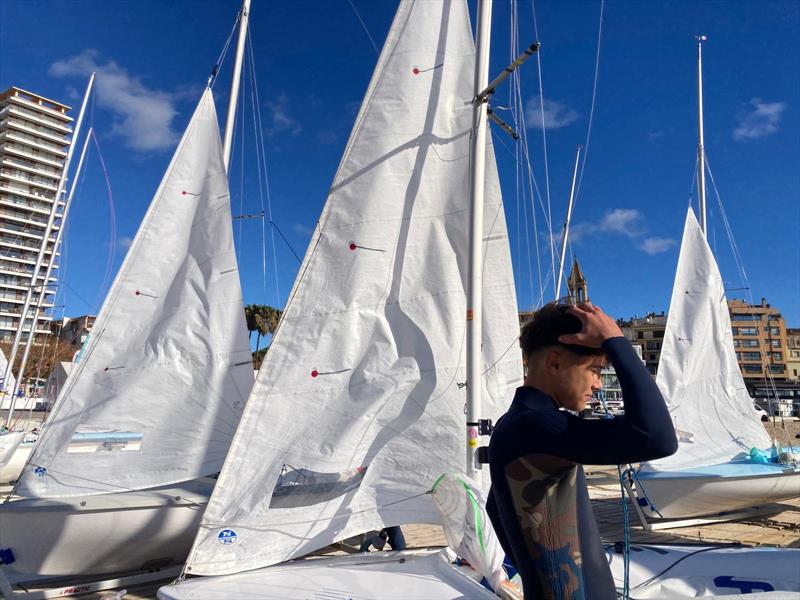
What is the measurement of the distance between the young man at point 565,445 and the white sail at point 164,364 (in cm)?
625

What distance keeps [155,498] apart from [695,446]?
9413 millimetres

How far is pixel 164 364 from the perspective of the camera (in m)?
7.33

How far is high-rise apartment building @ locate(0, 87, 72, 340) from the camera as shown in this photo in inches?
3339

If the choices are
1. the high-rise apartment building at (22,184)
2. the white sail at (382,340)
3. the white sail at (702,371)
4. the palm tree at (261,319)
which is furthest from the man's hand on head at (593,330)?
the high-rise apartment building at (22,184)

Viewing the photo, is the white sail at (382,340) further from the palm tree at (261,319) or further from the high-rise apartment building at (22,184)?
the high-rise apartment building at (22,184)

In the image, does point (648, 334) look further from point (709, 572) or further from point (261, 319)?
point (709, 572)

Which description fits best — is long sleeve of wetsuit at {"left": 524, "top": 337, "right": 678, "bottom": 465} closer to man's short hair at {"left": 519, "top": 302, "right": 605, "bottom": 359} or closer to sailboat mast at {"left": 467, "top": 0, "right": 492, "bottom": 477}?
man's short hair at {"left": 519, "top": 302, "right": 605, "bottom": 359}

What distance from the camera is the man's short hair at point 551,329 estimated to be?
5.05ft

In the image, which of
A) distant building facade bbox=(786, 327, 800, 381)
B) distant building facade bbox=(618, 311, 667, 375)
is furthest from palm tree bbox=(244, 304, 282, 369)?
distant building facade bbox=(786, 327, 800, 381)

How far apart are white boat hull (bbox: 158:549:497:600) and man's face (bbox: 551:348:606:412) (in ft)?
6.54

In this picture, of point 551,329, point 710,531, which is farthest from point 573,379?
point 710,531

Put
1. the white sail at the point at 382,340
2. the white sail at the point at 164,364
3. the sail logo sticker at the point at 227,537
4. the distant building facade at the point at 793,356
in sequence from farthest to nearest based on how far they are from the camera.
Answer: the distant building facade at the point at 793,356 → the white sail at the point at 164,364 → the white sail at the point at 382,340 → the sail logo sticker at the point at 227,537

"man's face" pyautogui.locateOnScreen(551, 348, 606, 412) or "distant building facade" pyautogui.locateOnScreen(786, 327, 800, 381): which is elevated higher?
"distant building facade" pyautogui.locateOnScreen(786, 327, 800, 381)

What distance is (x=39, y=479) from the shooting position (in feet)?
21.2
